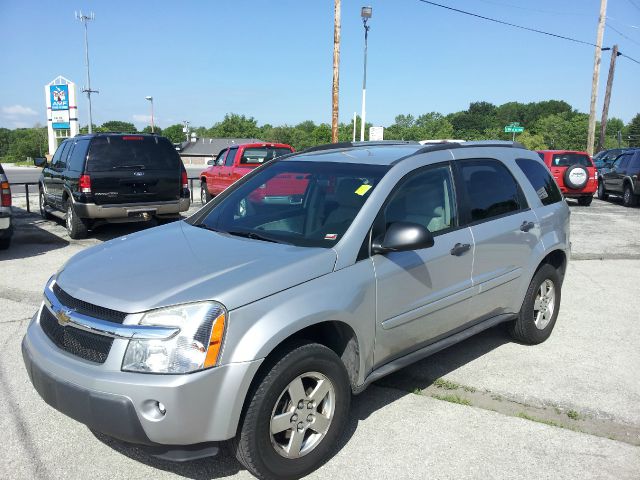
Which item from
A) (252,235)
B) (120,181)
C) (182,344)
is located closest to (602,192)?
(120,181)

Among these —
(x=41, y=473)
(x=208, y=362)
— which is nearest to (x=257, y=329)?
(x=208, y=362)

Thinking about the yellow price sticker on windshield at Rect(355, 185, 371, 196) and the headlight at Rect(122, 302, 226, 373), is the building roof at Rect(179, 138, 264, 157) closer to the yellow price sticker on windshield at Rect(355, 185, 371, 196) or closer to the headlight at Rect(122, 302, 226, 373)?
the yellow price sticker on windshield at Rect(355, 185, 371, 196)

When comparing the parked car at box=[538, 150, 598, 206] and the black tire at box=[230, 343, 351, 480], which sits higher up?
the parked car at box=[538, 150, 598, 206]

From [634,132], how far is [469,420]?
139 m

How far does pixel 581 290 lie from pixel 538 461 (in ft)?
14.6

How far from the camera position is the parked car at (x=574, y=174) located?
16.3m

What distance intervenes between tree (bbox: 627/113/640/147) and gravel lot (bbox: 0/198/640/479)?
126 metres

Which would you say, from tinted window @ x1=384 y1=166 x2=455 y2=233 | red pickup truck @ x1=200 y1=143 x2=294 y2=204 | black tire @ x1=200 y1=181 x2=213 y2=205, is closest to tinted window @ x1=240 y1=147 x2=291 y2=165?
red pickup truck @ x1=200 y1=143 x2=294 y2=204

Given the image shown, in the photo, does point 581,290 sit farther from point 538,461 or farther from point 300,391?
point 300,391

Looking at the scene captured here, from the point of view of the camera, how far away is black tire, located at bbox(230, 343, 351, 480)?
8.74 feet

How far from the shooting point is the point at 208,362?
8.32 ft

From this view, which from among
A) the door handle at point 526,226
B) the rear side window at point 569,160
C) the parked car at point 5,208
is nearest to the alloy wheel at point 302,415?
A: the door handle at point 526,226

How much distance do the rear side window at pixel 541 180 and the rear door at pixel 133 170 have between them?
22.5ft

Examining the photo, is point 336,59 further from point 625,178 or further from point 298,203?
point 298,203
